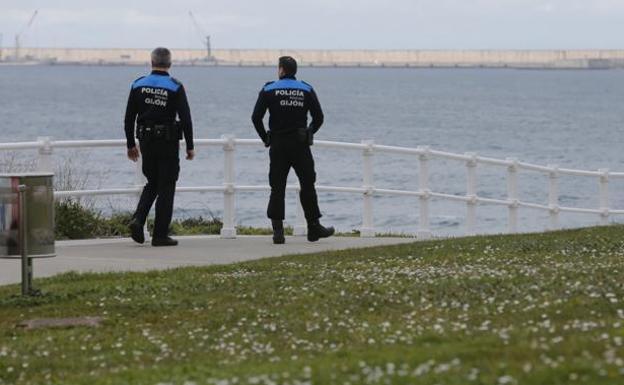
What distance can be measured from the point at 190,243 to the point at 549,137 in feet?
239

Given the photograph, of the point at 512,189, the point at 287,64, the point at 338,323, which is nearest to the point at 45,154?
the point at 287,64

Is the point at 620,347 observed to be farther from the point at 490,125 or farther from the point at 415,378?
the point at 490,125

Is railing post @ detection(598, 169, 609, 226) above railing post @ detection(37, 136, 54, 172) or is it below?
below

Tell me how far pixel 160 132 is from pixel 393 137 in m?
70.2

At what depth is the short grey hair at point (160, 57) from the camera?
15820mm

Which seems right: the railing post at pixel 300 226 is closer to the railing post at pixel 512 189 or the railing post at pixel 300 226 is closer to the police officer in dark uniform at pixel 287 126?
the police officer in dark uniform at pixel 287 126

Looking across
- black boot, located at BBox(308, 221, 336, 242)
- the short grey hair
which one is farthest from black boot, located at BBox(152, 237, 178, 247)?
the short grey hair

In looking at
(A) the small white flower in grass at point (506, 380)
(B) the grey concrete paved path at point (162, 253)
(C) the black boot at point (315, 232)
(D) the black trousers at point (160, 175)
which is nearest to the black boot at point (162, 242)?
(B) the grey concrete paved path at point (162, 253)

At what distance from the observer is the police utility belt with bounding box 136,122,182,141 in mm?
15828

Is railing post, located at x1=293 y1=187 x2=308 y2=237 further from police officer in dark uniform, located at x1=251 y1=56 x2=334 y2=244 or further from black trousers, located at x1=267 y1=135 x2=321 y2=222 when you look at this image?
police officer in dark uniform, located at x1=251 y1=56 x2=334 y2=244

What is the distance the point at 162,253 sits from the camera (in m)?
15.9

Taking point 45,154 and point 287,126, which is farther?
point 287,126

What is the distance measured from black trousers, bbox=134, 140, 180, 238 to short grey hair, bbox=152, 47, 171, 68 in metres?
0.81

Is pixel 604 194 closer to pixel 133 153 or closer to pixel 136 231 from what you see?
pixel 136 231
